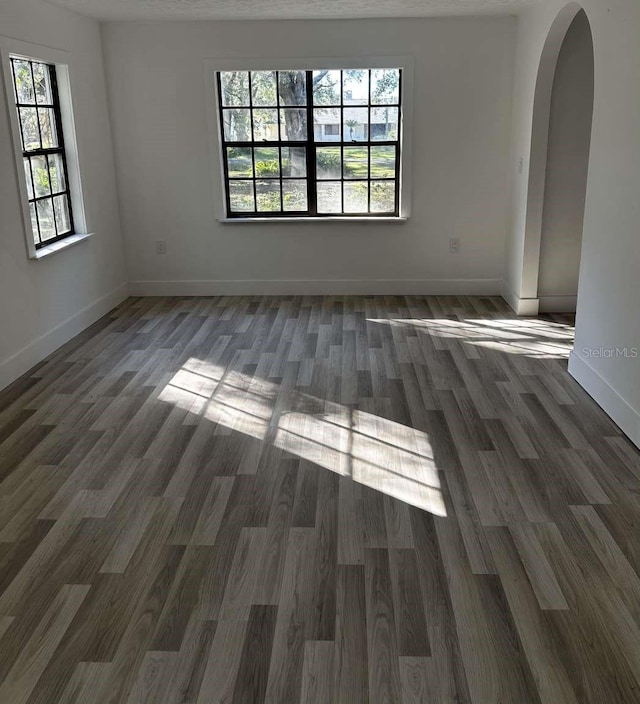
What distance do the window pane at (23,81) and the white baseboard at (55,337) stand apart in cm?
169

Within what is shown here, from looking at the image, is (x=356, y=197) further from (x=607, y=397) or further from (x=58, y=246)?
(x=607, y=397)

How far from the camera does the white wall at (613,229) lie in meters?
3.86

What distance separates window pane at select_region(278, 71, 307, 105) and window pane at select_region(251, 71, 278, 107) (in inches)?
2.5

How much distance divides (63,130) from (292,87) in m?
2.09

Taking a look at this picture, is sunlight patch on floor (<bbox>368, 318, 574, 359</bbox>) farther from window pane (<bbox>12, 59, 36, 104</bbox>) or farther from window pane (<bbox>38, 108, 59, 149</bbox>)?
window pane (<bbox>12, 59, 36, 104</bbox>)

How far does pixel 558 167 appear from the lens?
611cm

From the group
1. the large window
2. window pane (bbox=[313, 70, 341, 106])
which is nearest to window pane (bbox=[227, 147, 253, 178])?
the large window

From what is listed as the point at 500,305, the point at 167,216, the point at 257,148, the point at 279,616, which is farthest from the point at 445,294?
the point at 279,616

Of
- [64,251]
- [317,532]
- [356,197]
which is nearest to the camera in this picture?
[317,532]

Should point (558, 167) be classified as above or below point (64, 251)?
above

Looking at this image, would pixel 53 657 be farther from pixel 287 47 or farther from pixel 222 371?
pixel 287 47

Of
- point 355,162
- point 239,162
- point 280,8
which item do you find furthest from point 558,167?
point 239,162

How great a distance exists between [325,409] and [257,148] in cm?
348

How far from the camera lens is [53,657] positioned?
238 cm
